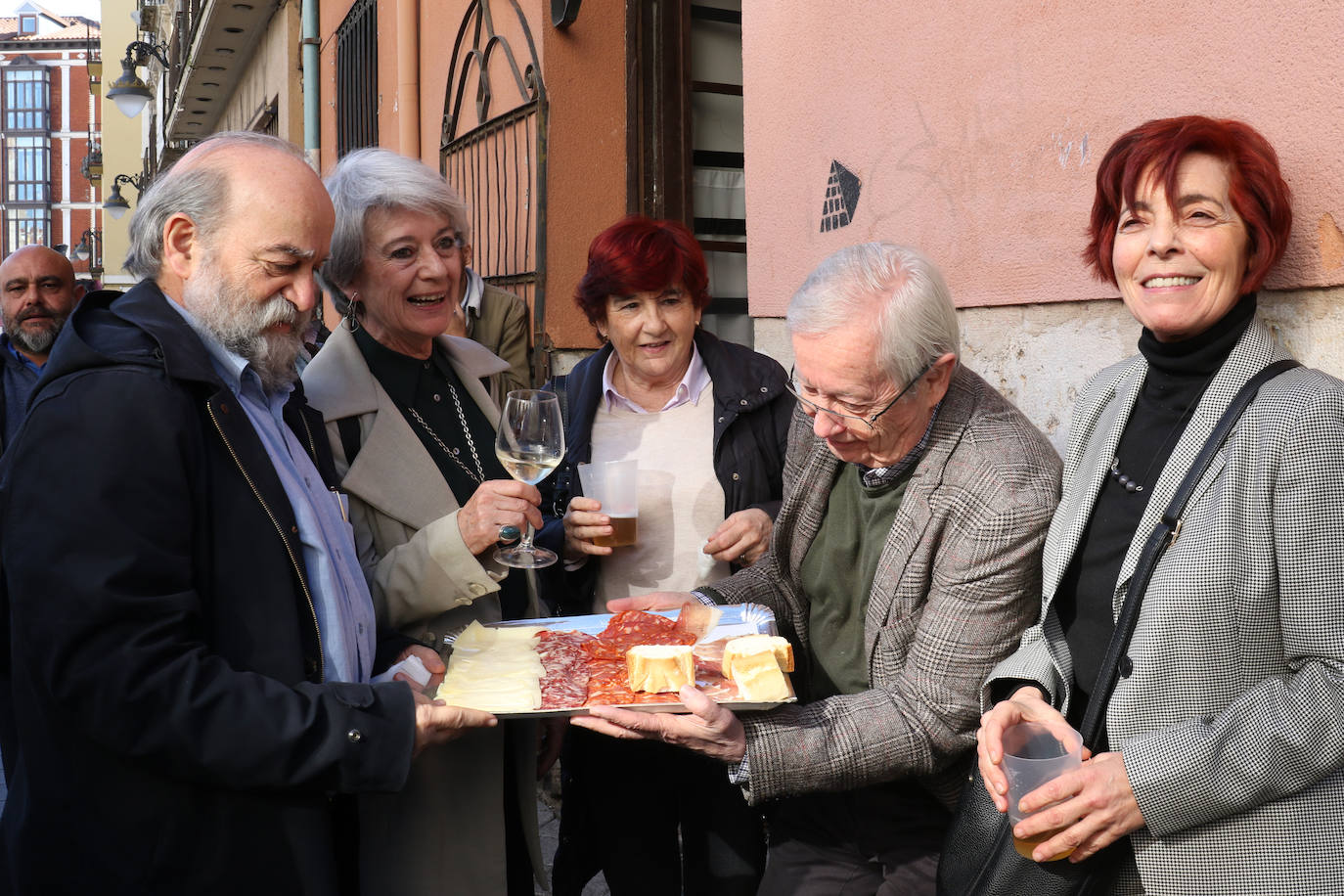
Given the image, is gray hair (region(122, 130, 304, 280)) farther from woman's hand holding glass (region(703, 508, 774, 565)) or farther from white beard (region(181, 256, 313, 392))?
woman's hand holding glass (region(703, 508, 774, 565))

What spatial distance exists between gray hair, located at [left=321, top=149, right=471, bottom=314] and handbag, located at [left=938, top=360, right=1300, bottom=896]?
183 centimetres

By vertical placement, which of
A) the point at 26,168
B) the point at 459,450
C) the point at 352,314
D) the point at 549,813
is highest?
the point at 26,168

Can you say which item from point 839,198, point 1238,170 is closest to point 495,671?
point 1238,170

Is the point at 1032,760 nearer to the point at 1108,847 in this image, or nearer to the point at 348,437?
the point at 1108,847

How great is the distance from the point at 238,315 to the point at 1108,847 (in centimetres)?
175

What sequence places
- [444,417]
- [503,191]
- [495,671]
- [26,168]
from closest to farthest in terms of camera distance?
[495,671] < [444,417] < [503,191] < [26,168]

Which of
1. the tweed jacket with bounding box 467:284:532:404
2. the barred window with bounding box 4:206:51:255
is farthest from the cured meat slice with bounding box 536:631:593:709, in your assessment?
the barred window with bounding box 4:206:51:255

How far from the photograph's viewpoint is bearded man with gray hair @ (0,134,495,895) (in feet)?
5.70

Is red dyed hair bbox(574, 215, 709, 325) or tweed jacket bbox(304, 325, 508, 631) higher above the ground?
red dyed hair bbox(574, 215, 709, 325)

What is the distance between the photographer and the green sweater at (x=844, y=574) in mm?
2381

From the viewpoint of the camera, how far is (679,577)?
300 cm

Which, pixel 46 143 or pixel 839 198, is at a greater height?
pixel 46 143

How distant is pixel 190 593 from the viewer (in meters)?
1.79

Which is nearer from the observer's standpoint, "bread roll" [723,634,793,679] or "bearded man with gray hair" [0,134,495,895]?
"bearded man with gray hair" [0,134,495,895]
